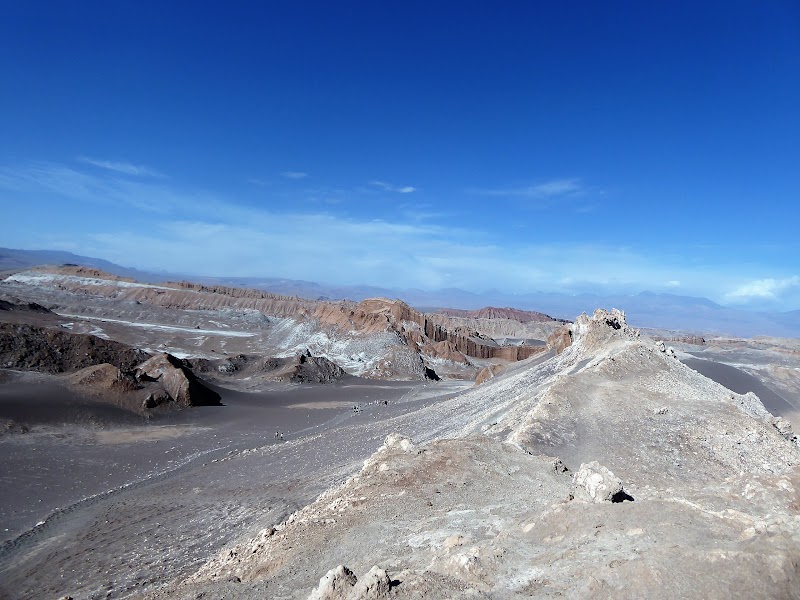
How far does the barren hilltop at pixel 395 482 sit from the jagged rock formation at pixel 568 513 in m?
0.04

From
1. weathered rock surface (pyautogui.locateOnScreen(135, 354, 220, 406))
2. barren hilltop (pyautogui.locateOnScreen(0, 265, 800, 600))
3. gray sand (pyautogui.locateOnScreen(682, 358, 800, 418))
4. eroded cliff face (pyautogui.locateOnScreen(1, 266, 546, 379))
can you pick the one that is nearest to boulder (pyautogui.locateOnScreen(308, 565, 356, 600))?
barren hilltop (pyautogui.locateOnScreen(0, 265, 800, 600))

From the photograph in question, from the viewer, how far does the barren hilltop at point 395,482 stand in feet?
17.7

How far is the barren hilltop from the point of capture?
5.38 m

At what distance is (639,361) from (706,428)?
6.72 meters

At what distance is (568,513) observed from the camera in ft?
22.0

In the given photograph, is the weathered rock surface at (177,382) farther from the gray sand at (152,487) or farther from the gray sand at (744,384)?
the gray sand at (744,384)

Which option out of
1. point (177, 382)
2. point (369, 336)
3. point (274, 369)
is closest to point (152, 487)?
point (177, 382)

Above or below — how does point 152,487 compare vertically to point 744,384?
below

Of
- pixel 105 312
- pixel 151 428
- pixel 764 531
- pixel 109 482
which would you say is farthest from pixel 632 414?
pixel 105 312

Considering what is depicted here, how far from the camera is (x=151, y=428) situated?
76.3ft

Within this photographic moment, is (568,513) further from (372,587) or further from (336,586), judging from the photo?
(336,586)

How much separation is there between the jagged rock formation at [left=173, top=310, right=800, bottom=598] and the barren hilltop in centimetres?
4

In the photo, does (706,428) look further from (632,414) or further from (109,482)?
(109,482)

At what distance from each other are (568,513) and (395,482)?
4.51 m
